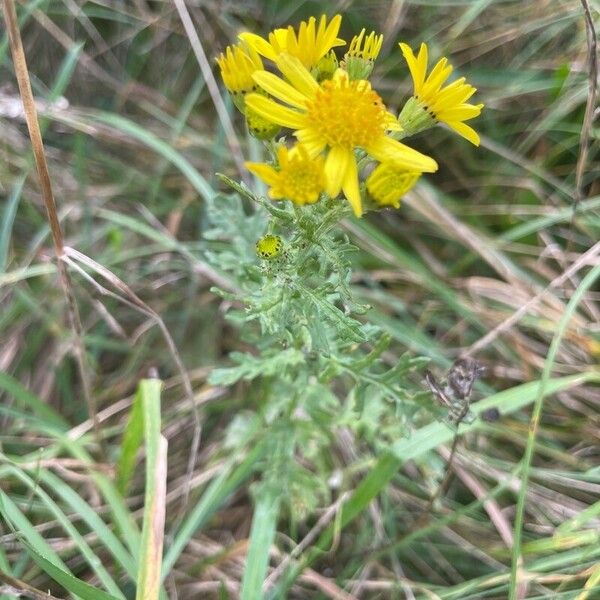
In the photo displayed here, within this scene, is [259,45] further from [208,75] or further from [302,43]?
[208,75]

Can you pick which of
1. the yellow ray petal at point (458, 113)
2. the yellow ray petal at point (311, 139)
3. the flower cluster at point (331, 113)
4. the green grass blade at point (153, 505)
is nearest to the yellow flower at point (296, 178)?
the flower cluster at point (331, 113)

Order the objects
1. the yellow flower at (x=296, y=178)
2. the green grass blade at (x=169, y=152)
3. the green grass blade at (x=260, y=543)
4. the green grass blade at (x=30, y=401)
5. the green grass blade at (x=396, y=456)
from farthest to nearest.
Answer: the green grass blade at (x=169, y=152) → the green grass blade at (x=30, y=401) → the green grass blade at (x=396, y=456) → the green grass blade at (x=260, y=543) → the yellow flower at (x=296, y=178)

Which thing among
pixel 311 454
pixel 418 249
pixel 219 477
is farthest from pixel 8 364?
pixel 418 249

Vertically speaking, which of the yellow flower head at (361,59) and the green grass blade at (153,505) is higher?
the yellow flower head at (361,59)

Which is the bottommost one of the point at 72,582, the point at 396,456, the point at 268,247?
the point at 72,582

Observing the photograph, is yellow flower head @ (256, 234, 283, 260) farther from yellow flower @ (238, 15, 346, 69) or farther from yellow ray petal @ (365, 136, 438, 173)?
yellow flower @ (238, 15, 346, 69)

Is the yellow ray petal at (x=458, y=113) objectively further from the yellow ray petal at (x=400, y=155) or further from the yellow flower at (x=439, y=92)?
the yellow ray petal at (x=400, y=155)

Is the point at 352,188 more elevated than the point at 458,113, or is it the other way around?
the point at 458,113

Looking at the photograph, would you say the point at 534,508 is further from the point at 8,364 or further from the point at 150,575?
the point at 8,364

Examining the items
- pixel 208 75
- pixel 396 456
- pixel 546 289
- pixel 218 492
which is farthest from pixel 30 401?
pixel 546 289
